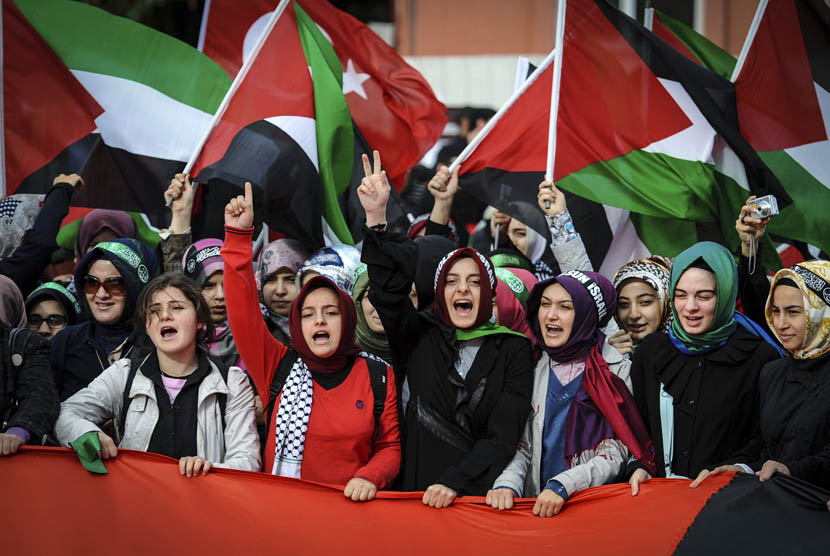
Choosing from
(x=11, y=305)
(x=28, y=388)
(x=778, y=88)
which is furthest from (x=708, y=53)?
(x=28, y=388)

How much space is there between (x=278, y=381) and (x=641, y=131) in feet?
9.21

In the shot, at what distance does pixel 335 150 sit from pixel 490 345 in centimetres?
249

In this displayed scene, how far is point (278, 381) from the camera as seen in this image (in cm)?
412

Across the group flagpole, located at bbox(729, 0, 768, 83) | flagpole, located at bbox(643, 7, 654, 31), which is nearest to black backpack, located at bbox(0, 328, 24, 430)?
flagpole, located at bbox(729, 0, 768, 83)

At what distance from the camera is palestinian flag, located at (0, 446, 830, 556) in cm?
352

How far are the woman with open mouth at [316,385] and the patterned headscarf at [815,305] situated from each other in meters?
1.60

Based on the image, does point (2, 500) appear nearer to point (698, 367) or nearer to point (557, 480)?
point (557, 480)

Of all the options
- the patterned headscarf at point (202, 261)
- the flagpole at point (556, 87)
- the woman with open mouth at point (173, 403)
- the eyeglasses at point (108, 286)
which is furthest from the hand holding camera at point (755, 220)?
the eyeglasses at point (108, 286)

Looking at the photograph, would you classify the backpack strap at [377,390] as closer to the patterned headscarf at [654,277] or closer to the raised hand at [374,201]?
the raised hand at [374,201]

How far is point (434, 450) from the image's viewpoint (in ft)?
12.9

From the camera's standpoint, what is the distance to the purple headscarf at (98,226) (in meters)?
5.80

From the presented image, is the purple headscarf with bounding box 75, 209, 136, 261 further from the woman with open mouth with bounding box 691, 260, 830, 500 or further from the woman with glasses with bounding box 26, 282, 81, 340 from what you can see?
the woman with open mouth with bounding box 691, 260, 830, 500

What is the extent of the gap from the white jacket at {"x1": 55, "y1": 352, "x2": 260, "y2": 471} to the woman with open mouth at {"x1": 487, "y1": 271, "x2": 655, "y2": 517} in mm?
1012

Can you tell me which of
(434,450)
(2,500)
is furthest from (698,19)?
(2,500)
